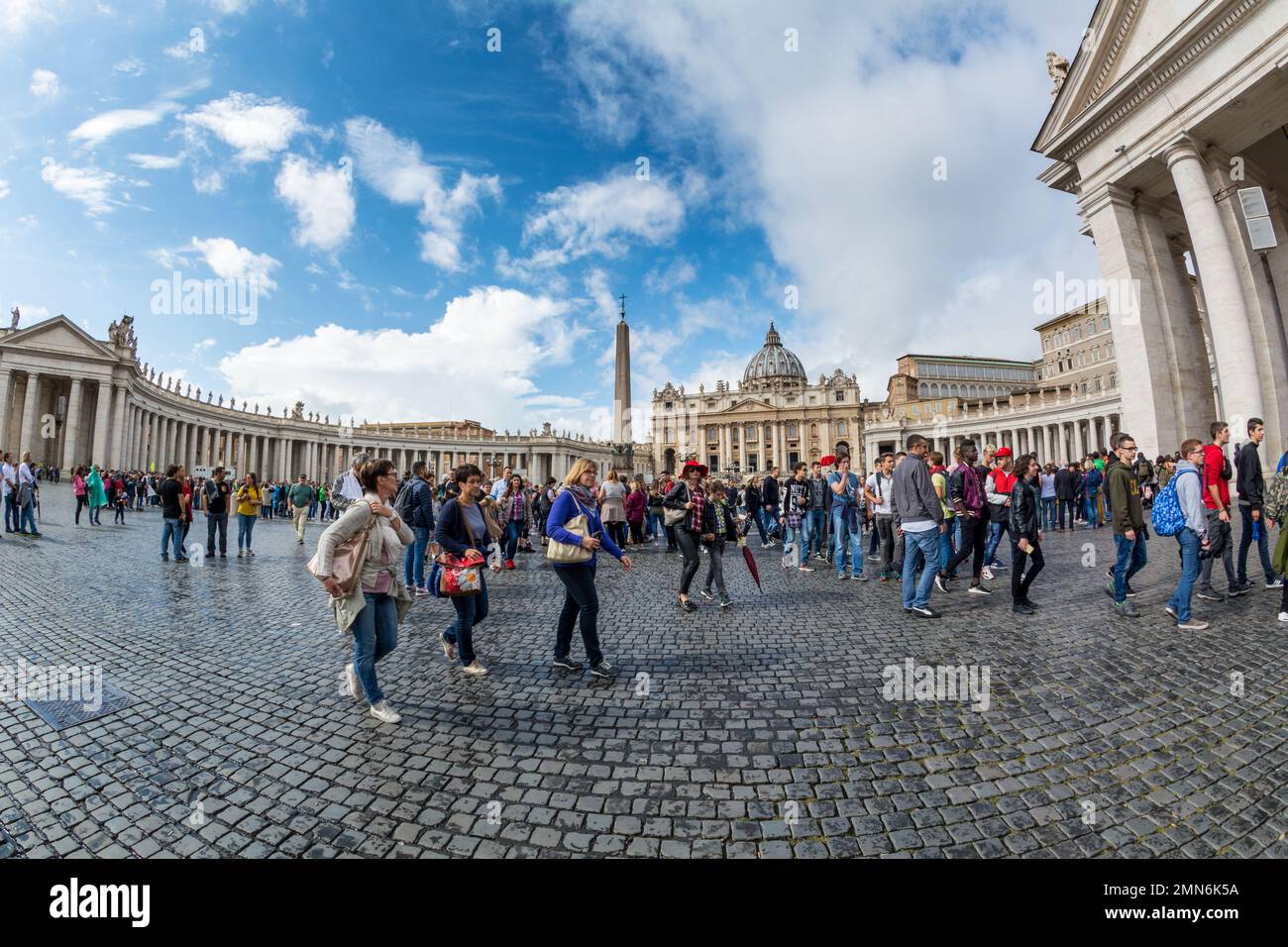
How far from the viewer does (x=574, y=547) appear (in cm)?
434

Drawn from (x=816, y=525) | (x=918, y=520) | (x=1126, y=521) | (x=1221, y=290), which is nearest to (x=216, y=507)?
(x=816, y=525)

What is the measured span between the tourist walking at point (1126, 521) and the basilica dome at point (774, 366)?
300ft

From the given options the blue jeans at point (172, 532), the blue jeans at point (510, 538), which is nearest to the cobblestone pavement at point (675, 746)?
the blue jeans at point (172, 532)

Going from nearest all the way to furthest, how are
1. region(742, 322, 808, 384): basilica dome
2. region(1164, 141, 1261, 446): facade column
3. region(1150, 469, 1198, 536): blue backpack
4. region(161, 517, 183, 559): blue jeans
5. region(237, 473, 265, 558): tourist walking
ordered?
region(1150, 469, 1198, 536): blue backpack < region(161, 517, 183, 559): blue jeans < region(237, 473, 265, 558): tourist walking < region(1164, 141, 1261, 446): facade column < region(742, 322, 808, 384): basilica dome

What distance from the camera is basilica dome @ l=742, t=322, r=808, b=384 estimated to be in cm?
9525

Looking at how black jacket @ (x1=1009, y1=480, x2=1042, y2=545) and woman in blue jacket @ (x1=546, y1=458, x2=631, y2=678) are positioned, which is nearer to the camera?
woman in blue jacket @ (x1=546, y1=458, x2=631, y2=678)

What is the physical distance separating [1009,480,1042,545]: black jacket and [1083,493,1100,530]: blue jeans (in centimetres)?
1226

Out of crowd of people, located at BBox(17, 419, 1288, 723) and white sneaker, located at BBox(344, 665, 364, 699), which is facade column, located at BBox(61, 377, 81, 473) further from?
white sneaker, located at BBox(344, 665, 364, 699)

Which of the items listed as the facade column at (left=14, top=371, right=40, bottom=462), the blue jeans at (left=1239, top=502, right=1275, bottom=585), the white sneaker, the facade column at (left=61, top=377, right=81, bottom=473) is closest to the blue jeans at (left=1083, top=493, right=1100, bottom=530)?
the blue jeans at (left=1239, top=502, right=1275, bottom=585)

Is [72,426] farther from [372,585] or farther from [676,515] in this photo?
[372,585]

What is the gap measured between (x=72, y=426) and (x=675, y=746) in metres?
50.2
